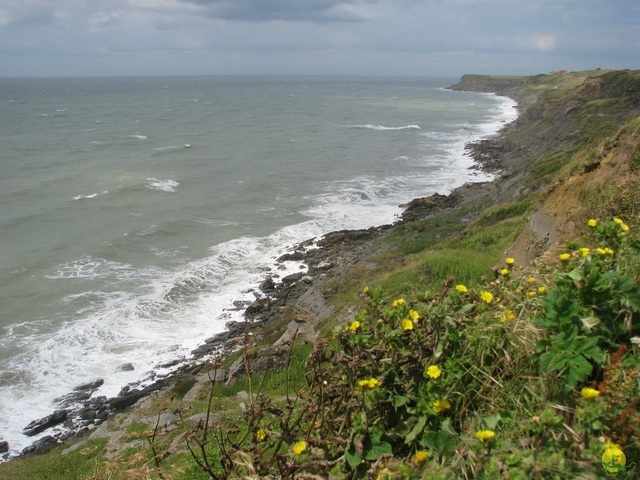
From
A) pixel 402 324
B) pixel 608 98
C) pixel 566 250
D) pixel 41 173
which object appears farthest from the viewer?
pixel 608 98

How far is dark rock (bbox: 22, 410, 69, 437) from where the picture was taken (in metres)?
14.8

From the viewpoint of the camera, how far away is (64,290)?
2273cm

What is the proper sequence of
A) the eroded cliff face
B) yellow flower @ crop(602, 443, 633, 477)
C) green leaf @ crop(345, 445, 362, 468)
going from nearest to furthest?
yellow flower @ crop(602, 443, 633, 477) → green leaf @ crop(345, 445, 362, 468) → the eroded cliff face

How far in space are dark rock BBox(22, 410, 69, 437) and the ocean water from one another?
11.8 inches

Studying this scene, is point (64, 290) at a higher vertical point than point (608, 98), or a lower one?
lower

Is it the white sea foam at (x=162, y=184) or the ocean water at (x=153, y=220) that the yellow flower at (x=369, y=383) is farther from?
the white sea foam at (x=162, y=184)

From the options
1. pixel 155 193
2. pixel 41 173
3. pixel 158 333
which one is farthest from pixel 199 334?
pixel 41 173

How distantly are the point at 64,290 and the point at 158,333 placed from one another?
638 cm

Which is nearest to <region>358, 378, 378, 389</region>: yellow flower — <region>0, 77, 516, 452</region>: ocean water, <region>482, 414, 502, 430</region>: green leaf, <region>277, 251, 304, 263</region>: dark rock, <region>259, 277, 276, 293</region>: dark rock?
<region>482, 414, 502, 430</region>: green leaf

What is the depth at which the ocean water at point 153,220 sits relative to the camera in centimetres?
1850

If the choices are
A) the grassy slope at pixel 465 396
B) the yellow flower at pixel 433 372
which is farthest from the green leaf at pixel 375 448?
the yellow flower at pixel 433 372

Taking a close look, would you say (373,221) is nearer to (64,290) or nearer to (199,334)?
(199,334)

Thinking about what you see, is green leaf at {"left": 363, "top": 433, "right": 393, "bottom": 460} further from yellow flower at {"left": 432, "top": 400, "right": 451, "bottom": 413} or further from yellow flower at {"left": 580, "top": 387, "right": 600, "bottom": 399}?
yellow flower at {"left": 580, "top": 387, "right": 600, "bottom": 399}

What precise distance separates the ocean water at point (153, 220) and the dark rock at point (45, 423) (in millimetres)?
301
